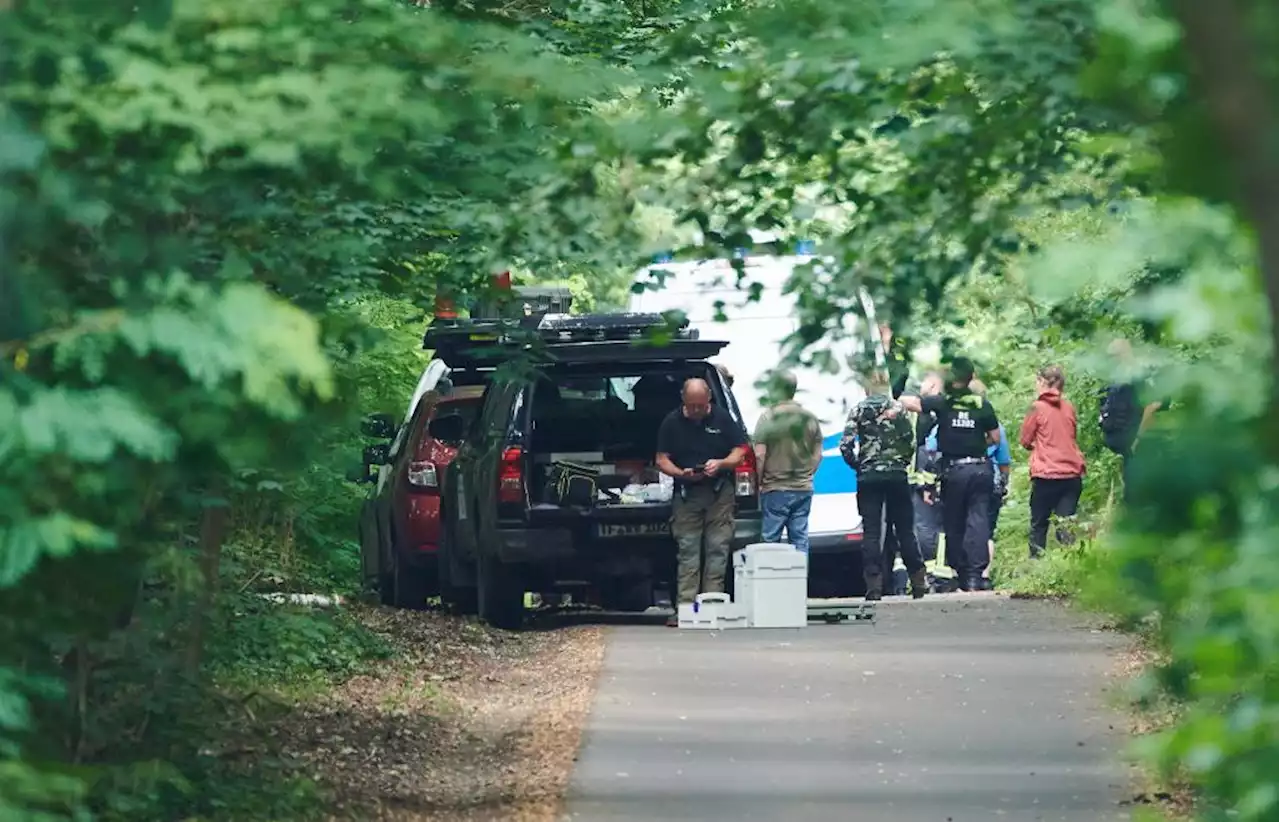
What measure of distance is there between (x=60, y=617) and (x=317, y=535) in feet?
47.5

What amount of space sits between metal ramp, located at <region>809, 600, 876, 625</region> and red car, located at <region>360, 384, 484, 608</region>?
9.28ft

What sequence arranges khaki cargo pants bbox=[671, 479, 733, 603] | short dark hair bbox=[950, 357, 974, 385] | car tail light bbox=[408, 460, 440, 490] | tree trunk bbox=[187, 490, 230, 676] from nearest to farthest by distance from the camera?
short dark hair bbox=[950, 357, 974, 385] → tree trunk bbox=[187, 490, 230, 676] → khaki cargo pants bbox=[671, 479, 733, 603] → car tail light bbox=[408, 460, 440, 490]

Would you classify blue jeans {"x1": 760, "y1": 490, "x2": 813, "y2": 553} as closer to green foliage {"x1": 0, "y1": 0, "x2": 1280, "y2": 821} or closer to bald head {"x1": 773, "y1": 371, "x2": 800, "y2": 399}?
green foliage {"x1": 0, "y1": 0, "x2": 1280, "y2": 821}

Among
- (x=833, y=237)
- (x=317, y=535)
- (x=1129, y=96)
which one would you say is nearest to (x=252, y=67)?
(x=1129, y=96)

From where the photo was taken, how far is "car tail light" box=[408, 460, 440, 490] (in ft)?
64.1

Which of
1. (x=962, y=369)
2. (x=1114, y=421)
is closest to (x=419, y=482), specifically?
(x=1114, y=421)

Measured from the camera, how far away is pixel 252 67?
256 inches

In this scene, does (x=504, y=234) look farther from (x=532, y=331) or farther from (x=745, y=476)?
(x=745, y=476)

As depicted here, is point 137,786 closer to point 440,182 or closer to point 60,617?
point 60,617

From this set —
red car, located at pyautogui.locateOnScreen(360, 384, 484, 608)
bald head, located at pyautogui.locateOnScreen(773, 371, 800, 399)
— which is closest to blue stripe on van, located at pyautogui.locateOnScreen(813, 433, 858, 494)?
red car, located at pyautogui.locateOnScreen(360, 384, 484, 608)

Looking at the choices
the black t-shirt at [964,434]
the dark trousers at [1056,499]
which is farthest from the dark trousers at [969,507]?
the dark trousers at [1056,499]

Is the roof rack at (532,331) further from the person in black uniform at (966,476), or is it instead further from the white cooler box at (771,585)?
the person in black uniform at (966,476)

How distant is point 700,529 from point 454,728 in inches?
194

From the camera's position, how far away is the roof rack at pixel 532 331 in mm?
12320
